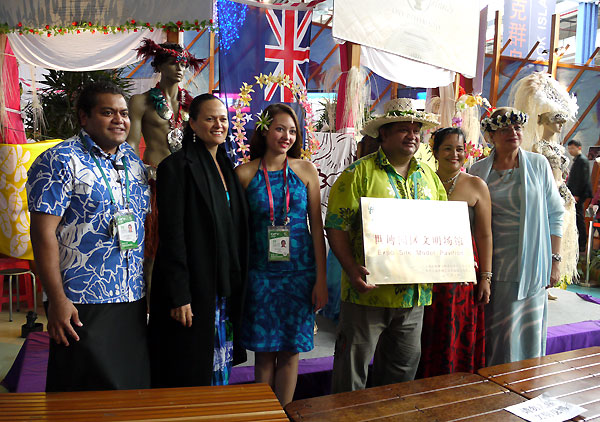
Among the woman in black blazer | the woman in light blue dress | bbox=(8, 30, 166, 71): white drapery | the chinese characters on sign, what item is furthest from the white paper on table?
the chinese characters on sign

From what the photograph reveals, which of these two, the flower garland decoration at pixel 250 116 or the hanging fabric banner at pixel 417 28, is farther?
the flower garland decoration at pixel 250 116

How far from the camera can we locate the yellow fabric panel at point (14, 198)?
4.05 meters

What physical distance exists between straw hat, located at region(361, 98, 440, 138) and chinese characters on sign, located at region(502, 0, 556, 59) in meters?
7.22

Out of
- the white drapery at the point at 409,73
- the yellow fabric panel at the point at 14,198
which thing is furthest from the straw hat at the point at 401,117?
the white drapery at the point at 409,73

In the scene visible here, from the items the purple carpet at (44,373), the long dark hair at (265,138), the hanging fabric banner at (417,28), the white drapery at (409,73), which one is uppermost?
the white drapery at (409,73)

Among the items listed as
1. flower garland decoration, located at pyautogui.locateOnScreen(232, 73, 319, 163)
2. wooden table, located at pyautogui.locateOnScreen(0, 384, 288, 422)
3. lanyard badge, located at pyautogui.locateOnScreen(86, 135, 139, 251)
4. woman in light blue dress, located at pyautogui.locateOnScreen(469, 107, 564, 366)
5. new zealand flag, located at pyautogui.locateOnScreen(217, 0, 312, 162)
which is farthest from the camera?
new zealand flag, located at pyautogui.locateOnScreen(217, 0, 312, 162)

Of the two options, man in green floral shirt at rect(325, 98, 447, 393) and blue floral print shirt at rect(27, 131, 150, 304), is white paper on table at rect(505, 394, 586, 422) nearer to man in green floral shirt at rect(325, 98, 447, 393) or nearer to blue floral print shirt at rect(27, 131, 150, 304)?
man in green floral shirt at rect(325, 98, 447, 393)

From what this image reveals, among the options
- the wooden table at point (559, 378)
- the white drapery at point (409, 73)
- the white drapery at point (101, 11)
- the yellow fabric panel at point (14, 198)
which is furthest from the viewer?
the white drapery at point (409, 73)

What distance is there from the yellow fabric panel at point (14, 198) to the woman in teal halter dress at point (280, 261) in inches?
114

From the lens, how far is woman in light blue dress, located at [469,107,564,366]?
2.32 meters

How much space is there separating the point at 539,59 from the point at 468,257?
726 centimetres

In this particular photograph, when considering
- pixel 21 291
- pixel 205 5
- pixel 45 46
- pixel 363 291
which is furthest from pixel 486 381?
pixel 45 46

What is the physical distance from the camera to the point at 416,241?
1914mm

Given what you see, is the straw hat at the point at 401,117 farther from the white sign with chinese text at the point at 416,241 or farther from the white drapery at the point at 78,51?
the white drapery at the point at 78,51
